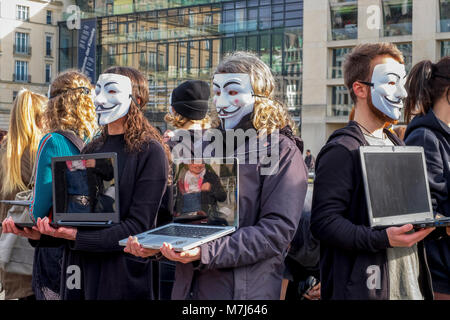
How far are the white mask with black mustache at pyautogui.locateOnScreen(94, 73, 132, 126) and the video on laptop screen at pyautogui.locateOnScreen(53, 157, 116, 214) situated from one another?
391mm

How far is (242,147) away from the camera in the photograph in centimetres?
298

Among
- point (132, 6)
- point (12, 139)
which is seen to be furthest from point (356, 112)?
point (132, 6)

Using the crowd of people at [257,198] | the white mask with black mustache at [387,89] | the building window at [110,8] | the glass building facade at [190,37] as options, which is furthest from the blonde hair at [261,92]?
the building window at [110,8]

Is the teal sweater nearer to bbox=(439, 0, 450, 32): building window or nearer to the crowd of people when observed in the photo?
the crowd of people

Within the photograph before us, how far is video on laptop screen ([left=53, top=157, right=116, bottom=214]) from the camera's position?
10.5 feet

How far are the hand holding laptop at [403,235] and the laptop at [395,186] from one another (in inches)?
1.8

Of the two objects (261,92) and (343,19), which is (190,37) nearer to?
(343,19)

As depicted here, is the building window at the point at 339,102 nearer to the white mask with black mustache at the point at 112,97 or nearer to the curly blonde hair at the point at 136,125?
the curly blonde hair at the point at 136,125

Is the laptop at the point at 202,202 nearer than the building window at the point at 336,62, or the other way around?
the laptop at the point at 202,202

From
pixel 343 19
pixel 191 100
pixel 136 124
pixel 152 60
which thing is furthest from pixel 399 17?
pixel 136 124

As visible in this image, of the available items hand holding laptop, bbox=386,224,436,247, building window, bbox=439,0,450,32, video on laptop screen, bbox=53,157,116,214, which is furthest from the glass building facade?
hand holding laptop, bbox=386,224,436,247

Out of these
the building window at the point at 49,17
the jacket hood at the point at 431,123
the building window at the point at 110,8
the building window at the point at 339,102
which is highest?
the building window at the point at 49,17

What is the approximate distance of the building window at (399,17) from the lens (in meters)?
34.7
